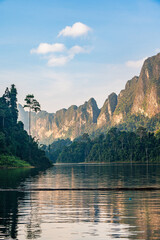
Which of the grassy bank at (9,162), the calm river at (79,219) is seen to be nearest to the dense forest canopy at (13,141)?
the grassy bank at (9,162)

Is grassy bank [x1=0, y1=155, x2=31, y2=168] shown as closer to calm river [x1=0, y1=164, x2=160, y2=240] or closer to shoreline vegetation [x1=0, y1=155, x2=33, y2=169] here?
shoreline vegetation [x1=0, y1=155, x2=33, y2=169]

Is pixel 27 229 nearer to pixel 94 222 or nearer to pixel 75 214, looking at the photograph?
pixel 94 222

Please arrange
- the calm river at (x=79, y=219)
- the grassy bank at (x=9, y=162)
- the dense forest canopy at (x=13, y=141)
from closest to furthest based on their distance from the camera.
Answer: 1. the calm river at (x=79, y=219)
2. the grassy bank at (x=9, y=162)
3. the dense forest canopy at (x=13, y=141)

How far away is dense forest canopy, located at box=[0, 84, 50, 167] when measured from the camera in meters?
104

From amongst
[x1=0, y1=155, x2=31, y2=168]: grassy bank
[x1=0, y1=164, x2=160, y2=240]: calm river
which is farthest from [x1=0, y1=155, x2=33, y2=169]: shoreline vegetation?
[x1=0, y1=164, x2=160, y2=240]: calm river

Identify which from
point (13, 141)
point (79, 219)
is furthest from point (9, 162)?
point (79, 219)

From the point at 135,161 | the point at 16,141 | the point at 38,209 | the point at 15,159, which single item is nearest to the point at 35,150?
the point at 16,141

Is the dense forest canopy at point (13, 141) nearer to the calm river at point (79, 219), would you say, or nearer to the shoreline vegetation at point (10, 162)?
the shoreline vegetation at point (10, 162)

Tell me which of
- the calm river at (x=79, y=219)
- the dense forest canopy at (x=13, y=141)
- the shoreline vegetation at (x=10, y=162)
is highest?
the dense forest canopy at (x=13, y=141)

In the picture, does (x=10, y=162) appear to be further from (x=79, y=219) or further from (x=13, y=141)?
(x=79, y=219)

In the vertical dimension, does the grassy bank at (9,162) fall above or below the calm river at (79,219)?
above

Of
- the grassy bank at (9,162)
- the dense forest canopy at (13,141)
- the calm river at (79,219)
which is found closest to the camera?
the calm river at (79,219)

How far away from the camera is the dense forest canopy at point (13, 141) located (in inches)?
4090

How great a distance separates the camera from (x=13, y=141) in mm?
115688
